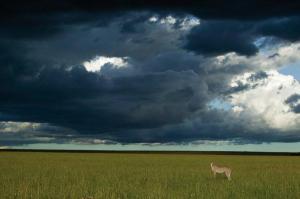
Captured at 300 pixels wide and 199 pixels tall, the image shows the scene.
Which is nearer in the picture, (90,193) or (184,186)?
(90,193)

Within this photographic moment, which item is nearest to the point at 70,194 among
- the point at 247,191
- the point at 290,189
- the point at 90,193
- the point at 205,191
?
the point at 90,193

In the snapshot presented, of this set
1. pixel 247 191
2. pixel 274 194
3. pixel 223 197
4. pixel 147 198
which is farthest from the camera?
pixel 247 191

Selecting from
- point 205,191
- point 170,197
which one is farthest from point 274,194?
point 170,197

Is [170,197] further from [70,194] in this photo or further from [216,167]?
[216,167]

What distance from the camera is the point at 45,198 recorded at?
54.5 feet

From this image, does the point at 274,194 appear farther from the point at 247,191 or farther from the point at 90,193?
the point at 90,193

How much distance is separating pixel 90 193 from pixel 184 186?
5.46 metres

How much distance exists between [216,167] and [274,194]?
804cm

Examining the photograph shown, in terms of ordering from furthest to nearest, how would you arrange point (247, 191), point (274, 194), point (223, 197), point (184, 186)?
point (184, 186) → point (247, 191) → point (274, 194) → point (223, 197)

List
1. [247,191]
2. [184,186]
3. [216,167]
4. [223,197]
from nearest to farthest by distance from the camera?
[223,197]
[247,191]
[184,186]
[216,167]

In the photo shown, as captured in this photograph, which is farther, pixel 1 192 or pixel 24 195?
pixel 1 192

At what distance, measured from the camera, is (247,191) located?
64.2 feet

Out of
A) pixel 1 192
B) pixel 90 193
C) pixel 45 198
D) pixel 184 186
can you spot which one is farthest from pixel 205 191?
pixel 1 192

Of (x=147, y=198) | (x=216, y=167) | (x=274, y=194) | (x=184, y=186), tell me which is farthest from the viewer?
(x=216, y=167)
